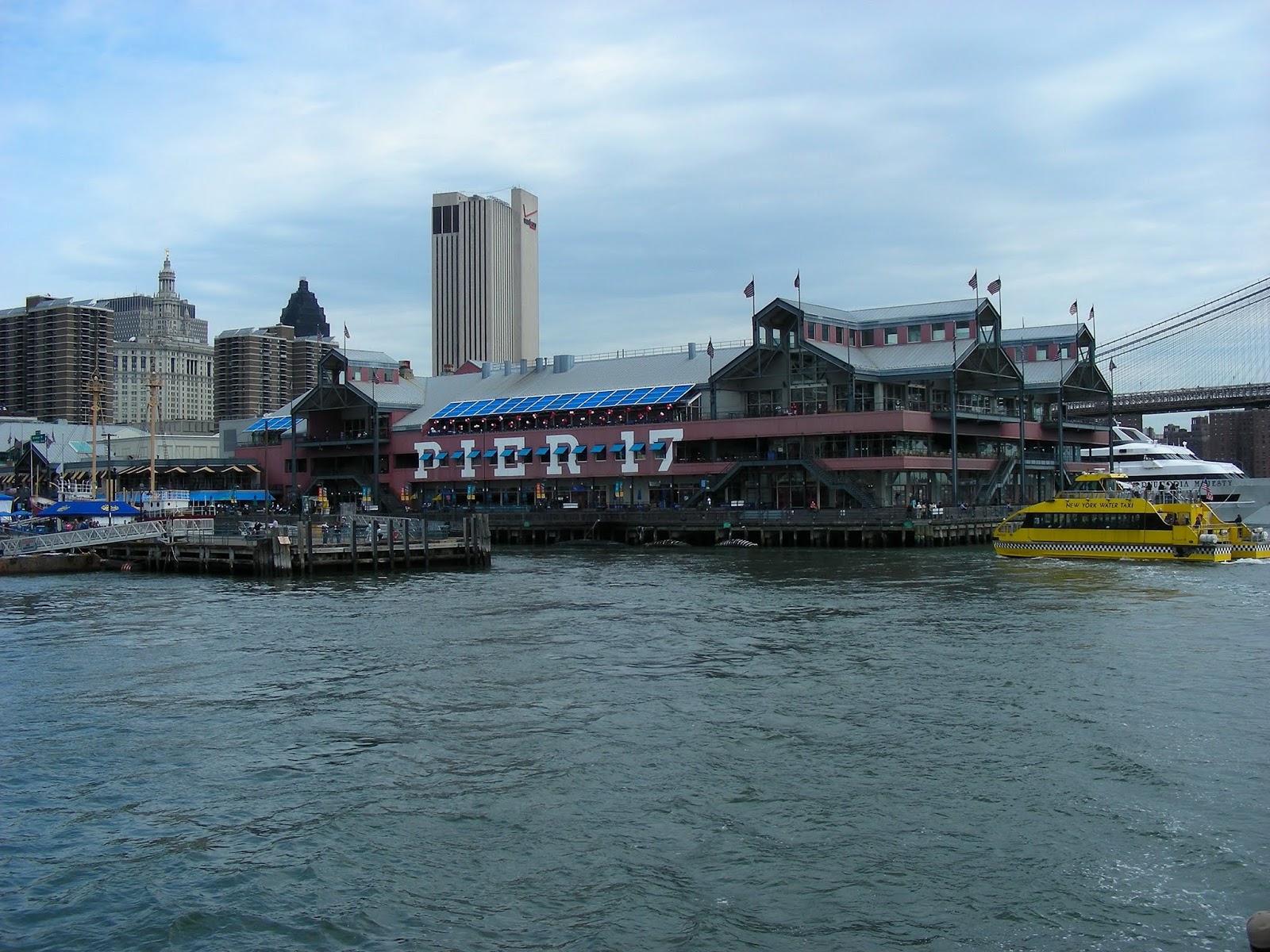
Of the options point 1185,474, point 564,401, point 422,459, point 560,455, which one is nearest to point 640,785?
point 560,455

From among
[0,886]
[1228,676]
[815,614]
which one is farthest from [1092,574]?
[0,886]

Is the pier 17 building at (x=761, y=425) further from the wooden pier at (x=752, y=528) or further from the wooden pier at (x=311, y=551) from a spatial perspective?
the wooden pier at (x=311, y=551)

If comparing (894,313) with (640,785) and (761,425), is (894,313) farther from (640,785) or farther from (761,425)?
(640,785)

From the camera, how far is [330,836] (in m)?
16.4

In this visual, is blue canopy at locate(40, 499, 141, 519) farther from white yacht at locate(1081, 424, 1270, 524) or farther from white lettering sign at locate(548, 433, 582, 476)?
white yacht at locate(1081, 424, 1270, 524)

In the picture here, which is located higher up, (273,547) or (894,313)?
(894,313)

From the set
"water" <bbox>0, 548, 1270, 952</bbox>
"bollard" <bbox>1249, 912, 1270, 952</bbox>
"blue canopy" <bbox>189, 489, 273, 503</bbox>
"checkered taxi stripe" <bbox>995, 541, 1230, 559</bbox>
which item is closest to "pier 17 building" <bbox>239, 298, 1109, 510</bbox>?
"blue canopy" <bbox>189, 489, 273, 503</bbox>

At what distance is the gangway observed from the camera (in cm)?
5909

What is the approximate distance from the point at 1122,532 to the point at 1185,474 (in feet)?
155

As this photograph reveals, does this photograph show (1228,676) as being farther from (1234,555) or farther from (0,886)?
(1234,555)

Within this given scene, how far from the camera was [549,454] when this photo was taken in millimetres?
93688

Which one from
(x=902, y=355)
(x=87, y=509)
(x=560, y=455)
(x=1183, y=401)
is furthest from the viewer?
(x=1183, y=401)

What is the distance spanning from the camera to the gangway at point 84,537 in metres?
59.1

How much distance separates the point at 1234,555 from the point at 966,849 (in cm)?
4919
